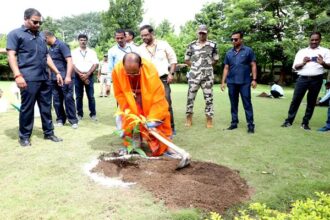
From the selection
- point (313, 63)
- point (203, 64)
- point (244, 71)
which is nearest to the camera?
point (244, 71)

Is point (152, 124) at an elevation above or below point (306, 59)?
below

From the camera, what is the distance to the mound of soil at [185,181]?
10.6 feet

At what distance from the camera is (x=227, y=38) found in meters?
29.7

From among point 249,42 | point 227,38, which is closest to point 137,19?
point 227,38

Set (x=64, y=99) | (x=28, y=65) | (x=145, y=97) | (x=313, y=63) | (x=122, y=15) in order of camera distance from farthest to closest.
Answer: (x=122, y=15) → (x=64, y=99) → (x=313, y=63) → (x=28, y=65) → (x=145, y=97)

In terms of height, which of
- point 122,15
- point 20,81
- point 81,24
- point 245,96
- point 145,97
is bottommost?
point 245,96

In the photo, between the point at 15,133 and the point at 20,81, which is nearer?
the point at 20,81

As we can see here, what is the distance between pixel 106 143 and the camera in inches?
217

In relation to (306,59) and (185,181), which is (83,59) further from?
(185,181)

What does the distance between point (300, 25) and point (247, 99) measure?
21881mm

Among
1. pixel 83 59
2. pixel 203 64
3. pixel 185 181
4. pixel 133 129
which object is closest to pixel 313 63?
pixel 203 64

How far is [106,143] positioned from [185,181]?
2.24 m

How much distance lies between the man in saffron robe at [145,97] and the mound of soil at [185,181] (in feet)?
1.67

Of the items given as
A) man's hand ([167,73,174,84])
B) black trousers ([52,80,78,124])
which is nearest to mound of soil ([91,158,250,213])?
man's hand ([167,73,174,84])
